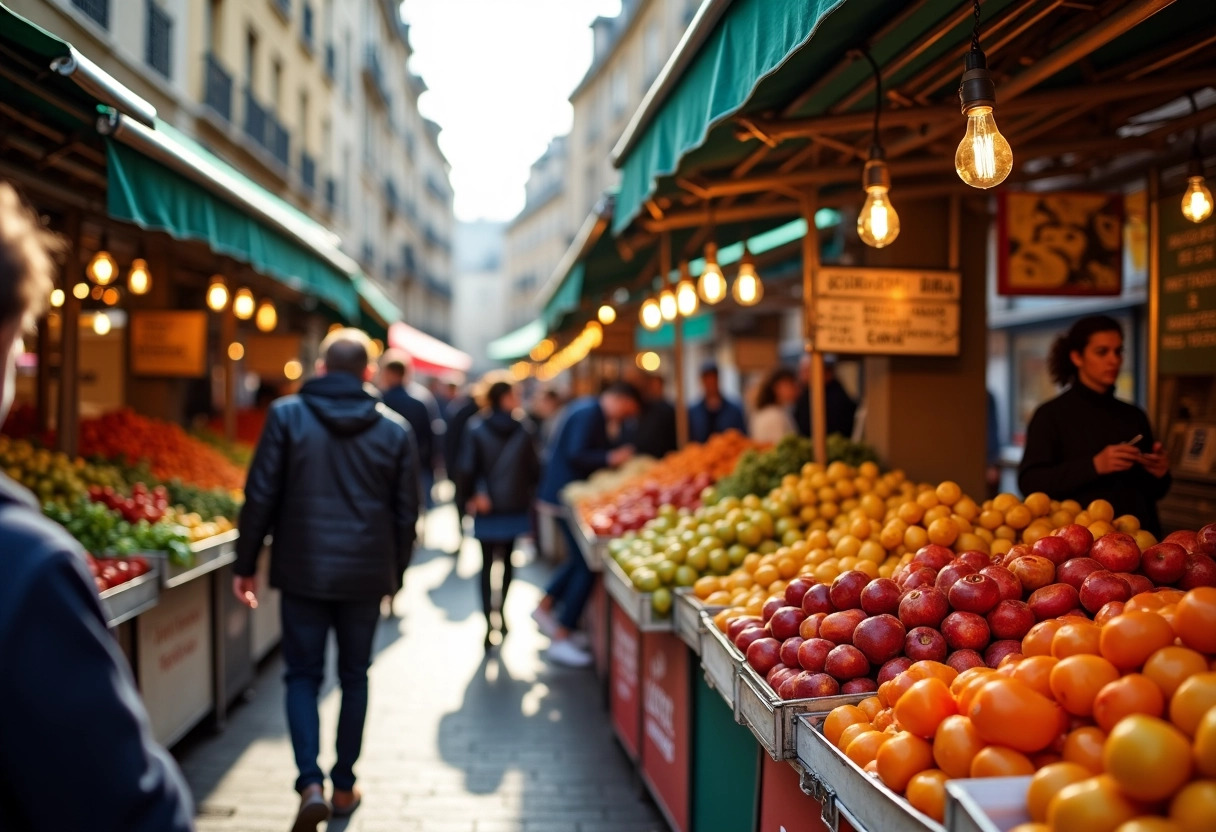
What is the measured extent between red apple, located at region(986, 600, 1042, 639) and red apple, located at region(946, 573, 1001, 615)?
0.03 m

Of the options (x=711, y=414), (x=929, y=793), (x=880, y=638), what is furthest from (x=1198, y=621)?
(x=711, y=414)

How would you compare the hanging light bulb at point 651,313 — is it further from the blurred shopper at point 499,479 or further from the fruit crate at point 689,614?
the fruit crate at point 689,614

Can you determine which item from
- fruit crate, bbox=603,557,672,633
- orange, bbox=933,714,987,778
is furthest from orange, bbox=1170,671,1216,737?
fruit crate, bbox=603,557,672,633

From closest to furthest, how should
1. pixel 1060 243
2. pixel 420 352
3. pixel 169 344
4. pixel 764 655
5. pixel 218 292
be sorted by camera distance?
1. pixel 764 655
2. pixel 1060 243
3. pixel 218 292
4. pixel 169 344
5. pixel 420 352

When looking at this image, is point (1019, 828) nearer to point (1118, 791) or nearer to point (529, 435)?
point (1118, 791)

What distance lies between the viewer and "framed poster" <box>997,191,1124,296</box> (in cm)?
530

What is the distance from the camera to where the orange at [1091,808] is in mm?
1565

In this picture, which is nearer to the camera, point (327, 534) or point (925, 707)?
point (925, 707)

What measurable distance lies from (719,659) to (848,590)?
57 cm

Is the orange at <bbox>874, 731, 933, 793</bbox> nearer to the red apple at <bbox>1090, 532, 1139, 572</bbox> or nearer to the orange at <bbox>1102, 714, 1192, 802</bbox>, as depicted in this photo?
the orange at <bbox>1102, 714, 1192, 802</bbox>

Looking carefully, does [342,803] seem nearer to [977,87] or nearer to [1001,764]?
[1001,764]

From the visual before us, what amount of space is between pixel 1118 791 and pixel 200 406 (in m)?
15.6

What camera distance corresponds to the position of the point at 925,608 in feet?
9.24

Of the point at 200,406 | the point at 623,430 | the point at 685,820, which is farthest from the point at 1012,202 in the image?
the point at 200,406
